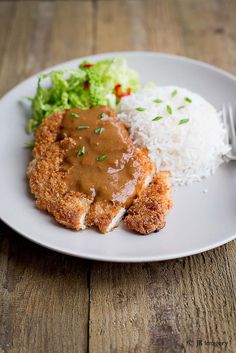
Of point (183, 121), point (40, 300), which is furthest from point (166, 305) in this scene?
point (183, 121)

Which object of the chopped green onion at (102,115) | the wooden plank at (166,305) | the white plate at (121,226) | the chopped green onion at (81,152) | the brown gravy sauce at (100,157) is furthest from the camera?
the chopped green onion at (102,115)

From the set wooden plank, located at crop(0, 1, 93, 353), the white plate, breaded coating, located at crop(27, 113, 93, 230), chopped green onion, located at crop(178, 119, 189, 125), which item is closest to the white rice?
chopped green onion, located at crop(178, 119, 189, 125)

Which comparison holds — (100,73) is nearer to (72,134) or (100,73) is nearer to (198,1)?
(72,134)

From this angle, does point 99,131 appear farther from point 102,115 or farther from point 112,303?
point 112,303

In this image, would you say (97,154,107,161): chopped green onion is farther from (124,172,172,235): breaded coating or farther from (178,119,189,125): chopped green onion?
(178,119,189,125): chopped green onion

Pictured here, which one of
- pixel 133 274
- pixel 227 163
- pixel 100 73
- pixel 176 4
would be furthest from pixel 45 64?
pixel 133 274

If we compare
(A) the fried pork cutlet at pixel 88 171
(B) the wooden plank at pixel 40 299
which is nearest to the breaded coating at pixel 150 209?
(A) the fried pork cutlet at pixel 88 171

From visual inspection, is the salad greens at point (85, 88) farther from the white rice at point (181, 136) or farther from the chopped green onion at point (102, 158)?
the chopped green onion at point (102, 158)
